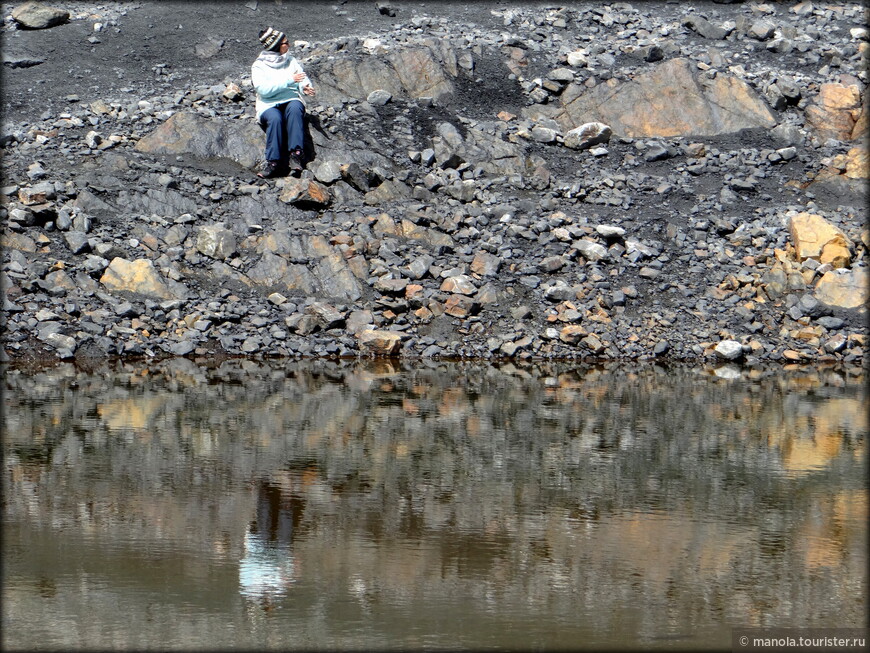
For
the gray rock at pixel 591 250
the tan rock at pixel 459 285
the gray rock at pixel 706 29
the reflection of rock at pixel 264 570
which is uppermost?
the gray rock at pixel 706 29

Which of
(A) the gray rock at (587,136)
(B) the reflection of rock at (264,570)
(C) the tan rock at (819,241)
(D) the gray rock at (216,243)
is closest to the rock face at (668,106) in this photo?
(A) the gray rock at (587,136)

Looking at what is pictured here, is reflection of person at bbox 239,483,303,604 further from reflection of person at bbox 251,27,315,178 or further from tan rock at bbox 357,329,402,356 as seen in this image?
reflection of person at bbox 251,27,315,178

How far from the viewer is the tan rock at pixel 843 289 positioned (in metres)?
13.8

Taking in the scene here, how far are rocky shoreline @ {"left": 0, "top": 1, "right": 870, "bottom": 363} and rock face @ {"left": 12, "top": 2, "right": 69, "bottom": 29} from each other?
5cm

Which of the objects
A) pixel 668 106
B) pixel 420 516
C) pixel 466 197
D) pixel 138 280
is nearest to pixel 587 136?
pixel 668 106

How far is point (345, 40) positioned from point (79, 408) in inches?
389

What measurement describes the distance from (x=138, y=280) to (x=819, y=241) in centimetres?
907

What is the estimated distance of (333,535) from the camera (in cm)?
590

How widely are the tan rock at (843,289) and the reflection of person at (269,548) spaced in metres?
9.51

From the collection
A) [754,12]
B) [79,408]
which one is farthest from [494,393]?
[754,12]

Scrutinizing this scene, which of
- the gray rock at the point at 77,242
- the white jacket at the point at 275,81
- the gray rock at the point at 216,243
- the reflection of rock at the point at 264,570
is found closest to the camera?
the reflection of rock at the point at 264,570

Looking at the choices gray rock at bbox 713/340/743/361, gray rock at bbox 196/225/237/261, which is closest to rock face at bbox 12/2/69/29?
gray rock at bbox 196/225/237/261

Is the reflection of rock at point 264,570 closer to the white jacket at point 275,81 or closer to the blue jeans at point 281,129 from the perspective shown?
the blue jeans at point 281,129

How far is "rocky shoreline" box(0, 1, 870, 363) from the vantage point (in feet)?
43.0
